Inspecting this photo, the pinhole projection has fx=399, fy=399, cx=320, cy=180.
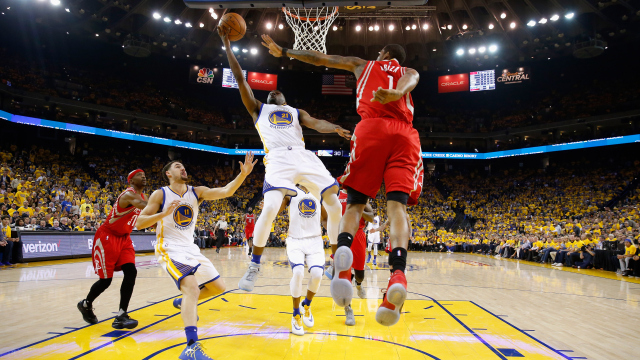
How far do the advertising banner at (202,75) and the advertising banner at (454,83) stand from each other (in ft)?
62.5

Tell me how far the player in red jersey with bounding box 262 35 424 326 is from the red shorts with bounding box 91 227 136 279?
3799mm

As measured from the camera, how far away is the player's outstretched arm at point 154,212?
4428 mm

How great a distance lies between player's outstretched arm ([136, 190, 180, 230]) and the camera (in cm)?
443

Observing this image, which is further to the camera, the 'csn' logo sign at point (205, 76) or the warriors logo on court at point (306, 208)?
the 'csn' logo sign at point (205, 76)

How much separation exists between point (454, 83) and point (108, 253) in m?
32.1

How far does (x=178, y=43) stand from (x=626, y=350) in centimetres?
3022

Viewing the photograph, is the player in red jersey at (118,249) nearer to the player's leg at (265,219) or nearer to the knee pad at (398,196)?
the player's leg at (265,219)

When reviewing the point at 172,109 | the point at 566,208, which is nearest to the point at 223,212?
the point at 172,109

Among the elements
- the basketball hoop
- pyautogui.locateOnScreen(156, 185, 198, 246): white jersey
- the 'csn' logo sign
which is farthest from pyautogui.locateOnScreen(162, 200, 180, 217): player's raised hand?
the 'csn' logo sign

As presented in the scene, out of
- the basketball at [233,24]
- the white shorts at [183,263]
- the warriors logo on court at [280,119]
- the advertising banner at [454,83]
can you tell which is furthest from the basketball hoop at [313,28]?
the advertising banner at [454,83]

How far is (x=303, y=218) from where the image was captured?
Answer: 20.2 feet

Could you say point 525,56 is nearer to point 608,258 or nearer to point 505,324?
point 608,258

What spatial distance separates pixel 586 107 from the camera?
29.2 metres

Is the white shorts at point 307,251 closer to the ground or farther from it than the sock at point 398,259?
closer to the ground
